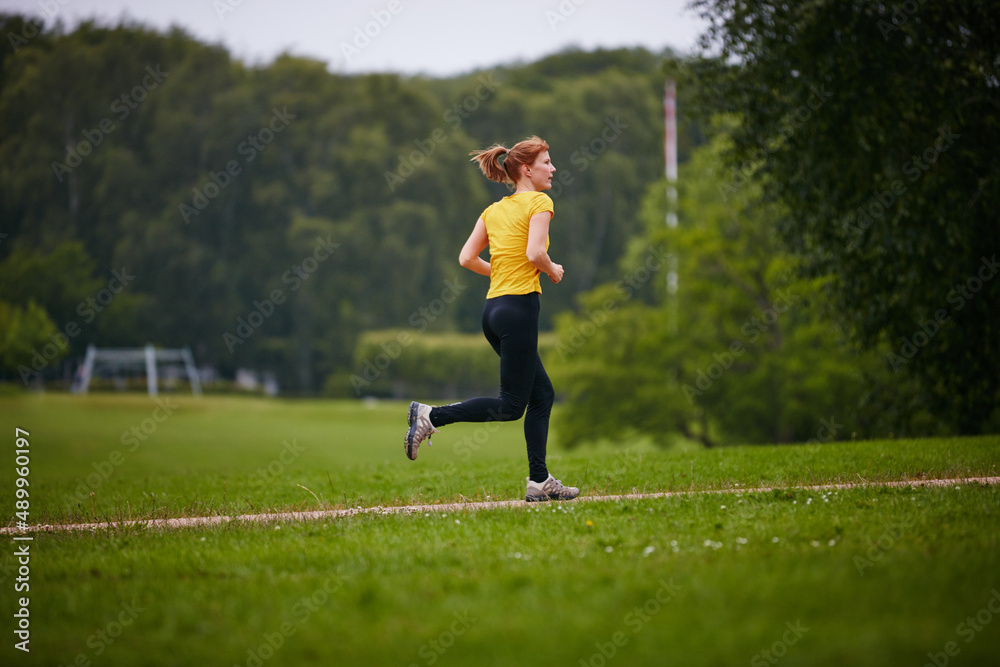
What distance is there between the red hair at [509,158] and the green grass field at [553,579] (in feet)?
8.21

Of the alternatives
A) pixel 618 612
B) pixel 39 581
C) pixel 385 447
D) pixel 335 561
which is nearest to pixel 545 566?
pixel 618 612

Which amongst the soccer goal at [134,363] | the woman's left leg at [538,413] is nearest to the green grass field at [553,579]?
the woman's left leg at [538,413]

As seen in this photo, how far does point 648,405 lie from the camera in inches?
1308

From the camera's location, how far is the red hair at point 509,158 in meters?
6.54

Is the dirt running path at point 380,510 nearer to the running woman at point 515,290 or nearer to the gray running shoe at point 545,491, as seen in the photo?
the gray running shoe at point 545,491

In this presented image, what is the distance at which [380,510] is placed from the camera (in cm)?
698

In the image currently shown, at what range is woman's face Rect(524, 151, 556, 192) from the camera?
6.55 m

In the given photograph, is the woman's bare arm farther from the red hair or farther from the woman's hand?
the woman's hand

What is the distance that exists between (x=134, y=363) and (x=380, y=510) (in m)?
53.4

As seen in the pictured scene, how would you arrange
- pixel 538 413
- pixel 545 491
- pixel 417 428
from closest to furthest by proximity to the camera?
pixel 417 428 < pixel 538 413 < pixel 545 491

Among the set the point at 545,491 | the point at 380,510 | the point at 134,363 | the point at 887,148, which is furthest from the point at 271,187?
the point at 545,491

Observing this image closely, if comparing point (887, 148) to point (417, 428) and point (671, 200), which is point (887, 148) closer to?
point (417, 428)

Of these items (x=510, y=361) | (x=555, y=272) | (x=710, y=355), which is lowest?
(x=710, y=355)

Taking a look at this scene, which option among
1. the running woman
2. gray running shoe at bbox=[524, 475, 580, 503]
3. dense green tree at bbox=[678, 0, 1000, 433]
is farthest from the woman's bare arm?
dense green tree at bbox=[678, 0, 1000, 433]
